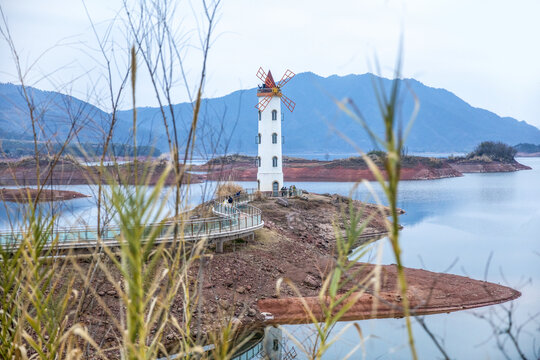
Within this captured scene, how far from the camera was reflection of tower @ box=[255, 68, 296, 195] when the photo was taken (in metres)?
28.2

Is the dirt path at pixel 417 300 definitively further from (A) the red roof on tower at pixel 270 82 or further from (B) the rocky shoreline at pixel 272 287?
(A) the red roof on tower at pixel 270 82

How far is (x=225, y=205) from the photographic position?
18984mm

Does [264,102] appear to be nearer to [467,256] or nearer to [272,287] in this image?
[467,256]

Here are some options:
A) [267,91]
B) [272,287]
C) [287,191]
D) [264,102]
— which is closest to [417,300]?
[272,287]

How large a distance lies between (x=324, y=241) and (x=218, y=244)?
8.57 metres

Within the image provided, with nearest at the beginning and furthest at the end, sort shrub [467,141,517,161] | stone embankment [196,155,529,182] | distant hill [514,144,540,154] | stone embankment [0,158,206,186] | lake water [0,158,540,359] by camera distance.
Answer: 1. stone embankment [0,158,206,186]
2. lake water [0,158,540,359]
3. stone embankment [196,155,529,182]
4. shrub [467,141,517,161]
5. distant hill [514,144,540,154]

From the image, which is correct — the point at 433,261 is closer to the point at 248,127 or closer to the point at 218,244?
the point at 218,244

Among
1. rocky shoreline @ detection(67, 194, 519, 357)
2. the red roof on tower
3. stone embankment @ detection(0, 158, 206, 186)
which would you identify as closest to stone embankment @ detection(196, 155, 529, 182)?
the red roof on tower

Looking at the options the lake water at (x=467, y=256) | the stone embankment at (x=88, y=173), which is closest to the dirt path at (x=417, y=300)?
the lake water at (x=467, y=256)

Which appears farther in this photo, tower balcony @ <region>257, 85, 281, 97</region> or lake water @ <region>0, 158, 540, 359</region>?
tower balcony @ <region>257, 85, 281, 97</region>

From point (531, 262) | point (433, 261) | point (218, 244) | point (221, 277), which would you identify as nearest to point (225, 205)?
point (218, 244)

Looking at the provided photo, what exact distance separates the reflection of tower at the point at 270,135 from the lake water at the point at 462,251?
4.55 meters

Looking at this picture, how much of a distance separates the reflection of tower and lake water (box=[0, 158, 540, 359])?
455 cm

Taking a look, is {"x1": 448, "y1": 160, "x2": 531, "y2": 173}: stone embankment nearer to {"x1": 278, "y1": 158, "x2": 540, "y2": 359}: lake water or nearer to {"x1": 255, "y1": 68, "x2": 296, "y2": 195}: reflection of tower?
{"x1": 278, "y1": 158, "x2": 540, "y2": 359}: lake water
